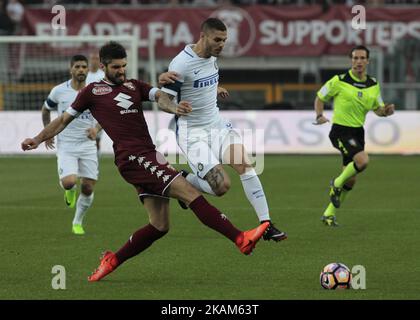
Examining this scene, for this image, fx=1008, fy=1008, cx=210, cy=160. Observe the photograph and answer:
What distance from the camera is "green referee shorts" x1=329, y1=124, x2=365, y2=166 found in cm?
Answer: 1473

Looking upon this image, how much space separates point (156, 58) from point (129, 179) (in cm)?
2365

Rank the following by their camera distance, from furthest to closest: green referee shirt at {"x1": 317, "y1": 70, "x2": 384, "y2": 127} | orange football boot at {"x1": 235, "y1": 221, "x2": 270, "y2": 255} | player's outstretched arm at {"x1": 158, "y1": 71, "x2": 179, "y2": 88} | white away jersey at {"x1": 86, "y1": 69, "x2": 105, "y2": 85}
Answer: white away jersey at {"x1": 86, "y1": 69, "x2": 105, "y2": 85}
green referee shirt at {"x1": 317, "y1": 70, "x2": 384, "y2": 127}
player's outstretched arm at {"x1": 158, "y1": 71, "x2": 179, "y2": 88}
orange football boot at {"x1": 235, "y1": 221, "x2": 270, "y2": 255}

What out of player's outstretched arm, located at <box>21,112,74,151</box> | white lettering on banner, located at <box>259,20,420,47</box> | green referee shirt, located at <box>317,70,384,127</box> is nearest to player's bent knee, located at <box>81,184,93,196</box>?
green referee shirt, located at <box>317,70,384,127</box>

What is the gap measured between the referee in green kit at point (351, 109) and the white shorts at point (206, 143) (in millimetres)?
Result: 3750

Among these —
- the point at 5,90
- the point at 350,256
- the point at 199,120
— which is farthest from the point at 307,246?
the point at 5,90

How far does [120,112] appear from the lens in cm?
955

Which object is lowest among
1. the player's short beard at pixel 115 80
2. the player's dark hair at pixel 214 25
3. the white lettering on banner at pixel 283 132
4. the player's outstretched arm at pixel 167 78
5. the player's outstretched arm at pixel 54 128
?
the white lettering on banner at pixel 283 132

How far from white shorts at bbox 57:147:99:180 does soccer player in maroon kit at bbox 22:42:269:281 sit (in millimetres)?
4112

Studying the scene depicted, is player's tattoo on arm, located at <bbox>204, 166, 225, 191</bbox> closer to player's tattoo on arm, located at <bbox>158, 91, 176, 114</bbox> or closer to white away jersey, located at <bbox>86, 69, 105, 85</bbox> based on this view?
player's tattoo on arm, located at <bbox>158, 91, 176, 114</bbox>

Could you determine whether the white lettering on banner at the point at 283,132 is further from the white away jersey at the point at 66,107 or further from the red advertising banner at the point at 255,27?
the white away jersey at the point at 66,107

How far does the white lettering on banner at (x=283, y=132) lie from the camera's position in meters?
27.5

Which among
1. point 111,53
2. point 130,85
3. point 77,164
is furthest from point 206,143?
point 77,164

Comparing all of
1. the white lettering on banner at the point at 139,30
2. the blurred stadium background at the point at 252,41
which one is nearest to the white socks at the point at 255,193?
the blurred stadium background at the point at 252,41

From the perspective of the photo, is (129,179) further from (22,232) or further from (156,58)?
(156,58)
